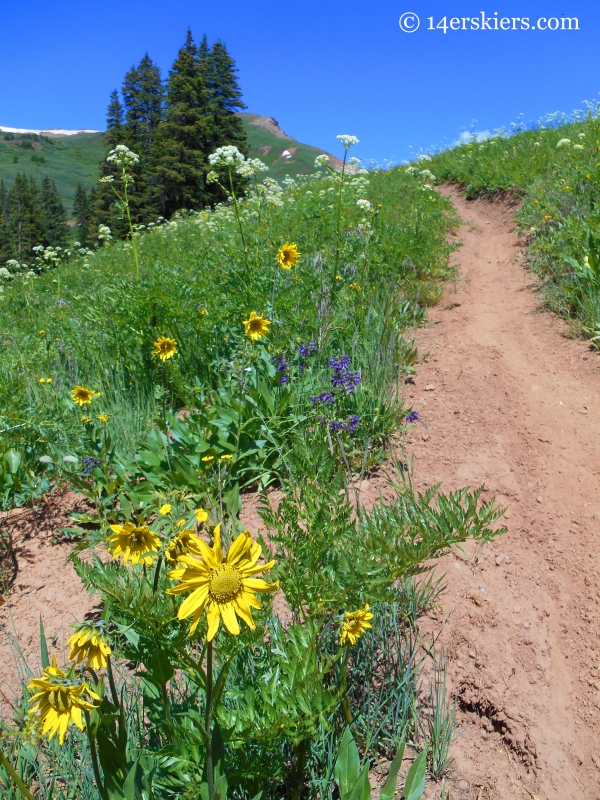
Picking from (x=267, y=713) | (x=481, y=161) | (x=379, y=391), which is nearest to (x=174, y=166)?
(x=481, y=161)

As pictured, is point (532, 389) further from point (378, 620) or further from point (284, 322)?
point (378, 620)

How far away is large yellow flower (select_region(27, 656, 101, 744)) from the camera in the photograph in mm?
1183

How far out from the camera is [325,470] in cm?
198

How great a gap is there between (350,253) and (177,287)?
1867 millimetres

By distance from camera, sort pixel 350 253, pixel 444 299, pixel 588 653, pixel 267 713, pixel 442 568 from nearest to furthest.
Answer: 1. pixel 267 713
2. pixel 588 653
3. pixel 442 568
4. pixel 350 253
5. pixel 444 299

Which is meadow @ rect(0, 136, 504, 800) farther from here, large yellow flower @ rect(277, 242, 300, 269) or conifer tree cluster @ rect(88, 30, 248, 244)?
conifer tree cluster @ rect(88, 30, 248, 244)

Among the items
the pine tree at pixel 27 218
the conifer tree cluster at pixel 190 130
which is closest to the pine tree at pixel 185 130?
the conifer tree cluster at pixel 190 130

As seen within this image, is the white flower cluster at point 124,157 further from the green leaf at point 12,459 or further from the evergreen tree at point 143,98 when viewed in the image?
the evergreen tree at point 143,98

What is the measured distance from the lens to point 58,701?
47.3 inches

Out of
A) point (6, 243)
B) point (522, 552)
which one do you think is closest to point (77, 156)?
point (6, 243)

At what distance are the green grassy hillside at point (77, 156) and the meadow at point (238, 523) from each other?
71.8 metres

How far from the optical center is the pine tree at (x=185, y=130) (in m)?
32.9

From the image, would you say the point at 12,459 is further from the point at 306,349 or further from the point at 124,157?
the point at 124,157

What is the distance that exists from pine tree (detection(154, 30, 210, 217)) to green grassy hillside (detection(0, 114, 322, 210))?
1517 inches
